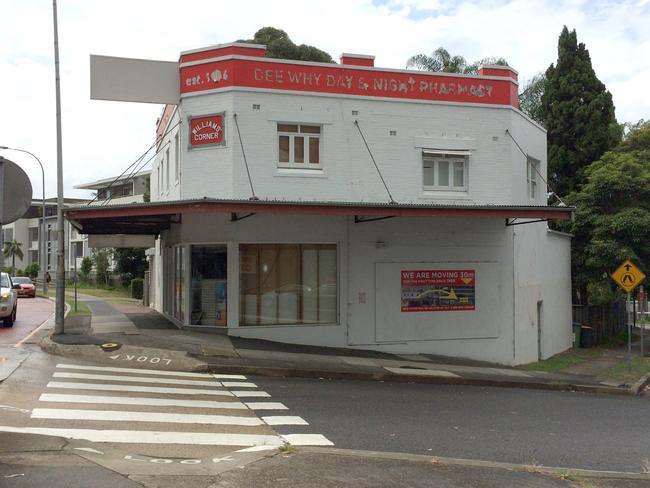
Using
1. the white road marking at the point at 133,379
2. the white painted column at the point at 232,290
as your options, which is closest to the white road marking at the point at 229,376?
the white road marking at the point at 133,379

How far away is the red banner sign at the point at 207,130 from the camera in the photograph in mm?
17141

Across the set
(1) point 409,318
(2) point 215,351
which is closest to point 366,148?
(1) point 409,318

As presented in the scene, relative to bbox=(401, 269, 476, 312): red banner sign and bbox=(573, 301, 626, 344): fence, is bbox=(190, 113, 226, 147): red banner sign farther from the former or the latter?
bbox=(573, 301, 626, 344): fence

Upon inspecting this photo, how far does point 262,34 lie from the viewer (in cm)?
3578

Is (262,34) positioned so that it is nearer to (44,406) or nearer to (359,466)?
(44,406)

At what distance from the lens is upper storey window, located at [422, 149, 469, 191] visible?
19016 mm

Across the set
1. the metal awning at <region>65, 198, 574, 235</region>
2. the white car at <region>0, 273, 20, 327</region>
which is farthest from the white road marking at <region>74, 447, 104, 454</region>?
the white car at <region>0, 273, 20, 327</region>

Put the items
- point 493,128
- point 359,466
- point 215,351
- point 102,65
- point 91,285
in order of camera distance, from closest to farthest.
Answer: point 359,466, point 215,351, point 102,65, point 493,128, point 91,285

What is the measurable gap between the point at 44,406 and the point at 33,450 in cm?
247

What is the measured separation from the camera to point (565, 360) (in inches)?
886

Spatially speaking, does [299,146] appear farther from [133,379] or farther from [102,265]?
[102,265]

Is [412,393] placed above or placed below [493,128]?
below

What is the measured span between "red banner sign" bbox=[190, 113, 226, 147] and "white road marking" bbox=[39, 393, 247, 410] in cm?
896

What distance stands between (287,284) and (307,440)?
1013cm
